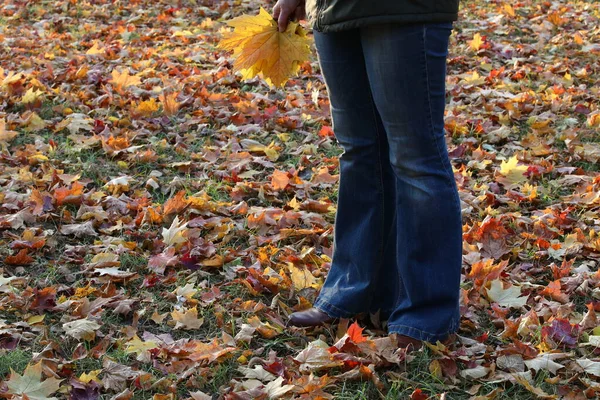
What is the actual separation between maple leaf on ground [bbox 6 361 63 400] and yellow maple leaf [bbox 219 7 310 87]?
1.23 metres

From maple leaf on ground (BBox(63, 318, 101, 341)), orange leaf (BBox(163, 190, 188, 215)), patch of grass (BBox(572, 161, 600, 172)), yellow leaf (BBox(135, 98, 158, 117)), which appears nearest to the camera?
maple leaf on ground (BBox(63, 318, 101, 341))

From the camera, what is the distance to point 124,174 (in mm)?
4121

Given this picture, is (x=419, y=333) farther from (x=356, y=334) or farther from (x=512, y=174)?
(x=512, y=174)

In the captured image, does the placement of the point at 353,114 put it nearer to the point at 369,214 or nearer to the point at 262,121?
the point at 369,214

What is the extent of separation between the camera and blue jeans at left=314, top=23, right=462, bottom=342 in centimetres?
211

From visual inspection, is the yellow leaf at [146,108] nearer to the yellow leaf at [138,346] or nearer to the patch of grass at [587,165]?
the yellow leaf at [138,346]

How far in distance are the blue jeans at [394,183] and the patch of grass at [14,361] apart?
1.04 metres

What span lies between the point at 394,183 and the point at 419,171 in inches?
10.1

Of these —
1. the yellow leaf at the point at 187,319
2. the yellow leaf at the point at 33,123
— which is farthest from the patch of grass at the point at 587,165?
the yellow leaf at the point at 33,123

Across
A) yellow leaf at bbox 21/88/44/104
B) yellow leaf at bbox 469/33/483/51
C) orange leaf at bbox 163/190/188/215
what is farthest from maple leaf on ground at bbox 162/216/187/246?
yellow leaf at bbox 469/33/483/51

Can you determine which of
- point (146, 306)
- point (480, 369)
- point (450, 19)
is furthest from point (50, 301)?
point (450, 19)

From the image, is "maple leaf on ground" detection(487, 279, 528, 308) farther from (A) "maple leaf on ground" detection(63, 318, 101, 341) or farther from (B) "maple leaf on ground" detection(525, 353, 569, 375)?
(A) "maple leaf on ground" detection(63, 318, 101, 341)

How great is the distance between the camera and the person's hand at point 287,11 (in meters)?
2.50

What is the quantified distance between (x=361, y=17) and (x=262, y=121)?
114 inches
